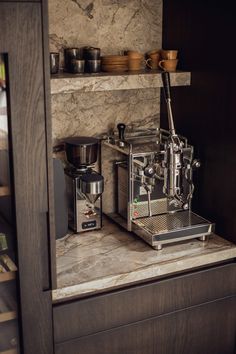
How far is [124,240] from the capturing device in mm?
2508

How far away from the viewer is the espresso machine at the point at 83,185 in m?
2.46

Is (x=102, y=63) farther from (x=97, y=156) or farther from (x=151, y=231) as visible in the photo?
(x=151, y=231)

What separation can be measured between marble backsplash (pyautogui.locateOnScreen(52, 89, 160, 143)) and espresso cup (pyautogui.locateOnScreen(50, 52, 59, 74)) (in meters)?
0.22

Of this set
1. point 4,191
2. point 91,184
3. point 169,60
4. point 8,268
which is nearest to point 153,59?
point 169,60

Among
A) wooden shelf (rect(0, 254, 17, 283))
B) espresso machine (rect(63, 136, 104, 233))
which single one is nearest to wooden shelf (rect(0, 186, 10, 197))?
wooden shelf (rect(0, 254, 17, 283))

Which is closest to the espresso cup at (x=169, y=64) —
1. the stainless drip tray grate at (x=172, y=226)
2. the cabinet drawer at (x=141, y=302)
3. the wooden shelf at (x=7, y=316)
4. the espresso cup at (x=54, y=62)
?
the espresso cup at (x=54, y=62)

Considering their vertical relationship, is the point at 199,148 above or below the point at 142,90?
below

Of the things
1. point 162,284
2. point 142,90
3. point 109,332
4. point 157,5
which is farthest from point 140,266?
point 157,5

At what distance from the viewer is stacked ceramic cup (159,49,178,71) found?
2539mm

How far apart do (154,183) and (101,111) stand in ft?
1.43

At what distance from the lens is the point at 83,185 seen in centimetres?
246

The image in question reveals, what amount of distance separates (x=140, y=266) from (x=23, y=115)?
2.53ft

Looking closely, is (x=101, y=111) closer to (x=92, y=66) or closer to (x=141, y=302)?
(x=92, y=66)

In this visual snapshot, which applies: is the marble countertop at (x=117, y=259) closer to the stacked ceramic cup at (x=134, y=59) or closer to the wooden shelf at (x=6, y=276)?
the wooden shelf at (x=6, y=276)
